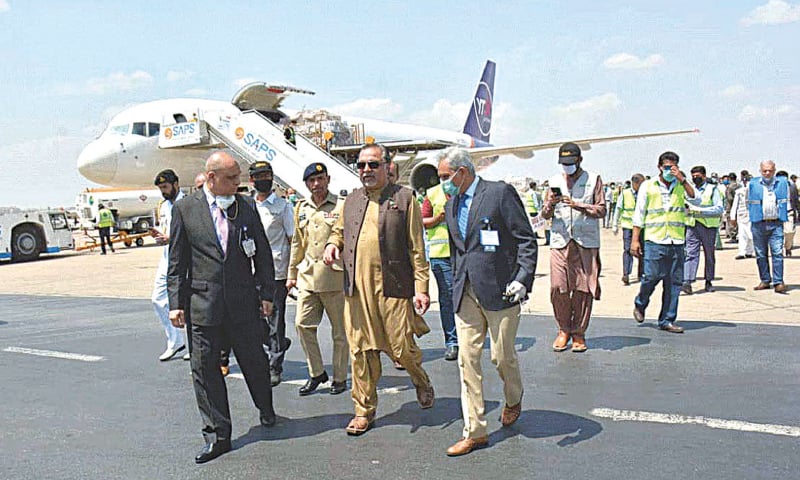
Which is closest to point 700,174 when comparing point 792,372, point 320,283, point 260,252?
point 792,372

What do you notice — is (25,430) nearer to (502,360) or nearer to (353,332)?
(353,332)

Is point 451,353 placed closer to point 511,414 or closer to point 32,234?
point 511,414

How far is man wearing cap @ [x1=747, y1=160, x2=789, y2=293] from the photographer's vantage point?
411 inches

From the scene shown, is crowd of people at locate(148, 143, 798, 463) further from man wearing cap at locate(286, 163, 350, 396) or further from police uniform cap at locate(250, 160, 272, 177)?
police uniform cap at locate(250, 160, 272, 177)

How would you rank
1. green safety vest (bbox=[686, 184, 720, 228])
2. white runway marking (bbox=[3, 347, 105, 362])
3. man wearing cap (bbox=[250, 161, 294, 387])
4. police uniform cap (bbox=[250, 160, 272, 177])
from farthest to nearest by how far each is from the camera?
green safety vest (bbox=[686, 184, 720, 228]), white runway marking (bbox=[3, 347, 105, 362]), man wearing cap (bbox=[250, 161, 294, 387]), police uniform cap (bbox=[250, 160, 272, 177])

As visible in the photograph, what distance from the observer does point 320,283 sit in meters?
5.82

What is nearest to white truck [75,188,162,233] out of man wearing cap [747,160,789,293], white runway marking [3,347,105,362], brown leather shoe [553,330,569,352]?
white runway marking [3,347,105,362]

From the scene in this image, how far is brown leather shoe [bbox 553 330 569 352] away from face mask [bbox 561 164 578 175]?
1513 mm

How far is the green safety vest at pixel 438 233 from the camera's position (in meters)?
6.89

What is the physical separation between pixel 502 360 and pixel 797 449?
5.56 ft

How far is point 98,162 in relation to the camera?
2066cm

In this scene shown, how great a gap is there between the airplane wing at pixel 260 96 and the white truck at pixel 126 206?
876 centimetres

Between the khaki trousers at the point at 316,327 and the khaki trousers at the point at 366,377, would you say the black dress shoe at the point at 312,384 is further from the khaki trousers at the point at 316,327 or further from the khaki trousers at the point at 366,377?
the khaki trousers at the point at 366,377

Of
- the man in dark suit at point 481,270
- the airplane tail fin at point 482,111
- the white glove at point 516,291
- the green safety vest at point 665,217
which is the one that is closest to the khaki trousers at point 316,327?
the man in dark suit at point 481,270
